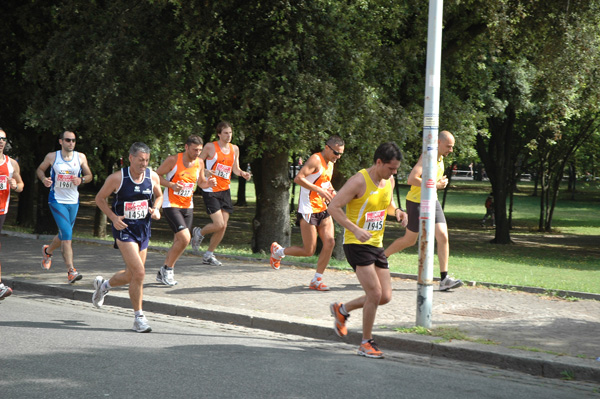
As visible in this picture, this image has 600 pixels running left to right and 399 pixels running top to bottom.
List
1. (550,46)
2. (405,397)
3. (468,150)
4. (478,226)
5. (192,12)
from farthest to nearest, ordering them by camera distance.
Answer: (478,226) < (468,150) < (550,46) < (192,12) < (405,397)

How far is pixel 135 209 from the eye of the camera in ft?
25.9

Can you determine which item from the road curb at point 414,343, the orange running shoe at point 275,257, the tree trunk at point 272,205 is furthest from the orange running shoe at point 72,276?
the tree trunk at point 272,205

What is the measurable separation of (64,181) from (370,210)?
5.28m

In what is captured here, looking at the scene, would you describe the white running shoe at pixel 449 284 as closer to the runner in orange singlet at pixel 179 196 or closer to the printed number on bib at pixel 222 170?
the runner in orange singlet at pixel 179 196

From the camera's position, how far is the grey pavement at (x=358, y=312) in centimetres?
704

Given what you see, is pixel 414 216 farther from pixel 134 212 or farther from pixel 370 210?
pixel 134 212

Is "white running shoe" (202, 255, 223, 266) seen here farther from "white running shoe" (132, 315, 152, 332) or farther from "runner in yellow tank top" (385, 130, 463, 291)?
"white running shoe" (132, 315, 152, 332)

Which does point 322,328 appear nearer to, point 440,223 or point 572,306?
point 440,223

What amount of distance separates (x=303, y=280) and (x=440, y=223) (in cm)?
224

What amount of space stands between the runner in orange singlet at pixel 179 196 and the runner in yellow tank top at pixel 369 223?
3706 millimetres

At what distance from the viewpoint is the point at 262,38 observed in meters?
16.1

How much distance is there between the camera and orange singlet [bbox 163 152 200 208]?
10477 mm

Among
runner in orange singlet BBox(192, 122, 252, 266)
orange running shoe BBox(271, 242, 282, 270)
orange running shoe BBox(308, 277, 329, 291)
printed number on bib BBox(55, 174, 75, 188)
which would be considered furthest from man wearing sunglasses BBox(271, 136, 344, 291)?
printed number on bib BBox(55, 174, 75, 188)

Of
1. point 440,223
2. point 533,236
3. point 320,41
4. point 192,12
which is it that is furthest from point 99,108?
point 533,236
